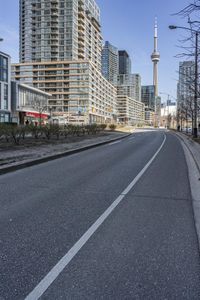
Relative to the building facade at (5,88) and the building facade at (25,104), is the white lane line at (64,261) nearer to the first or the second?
the building facade at (25,104)

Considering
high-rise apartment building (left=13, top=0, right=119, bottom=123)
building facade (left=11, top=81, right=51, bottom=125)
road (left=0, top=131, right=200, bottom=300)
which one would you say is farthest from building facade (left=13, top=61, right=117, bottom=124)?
road (left=0, top=131, right=200, bottom=300)

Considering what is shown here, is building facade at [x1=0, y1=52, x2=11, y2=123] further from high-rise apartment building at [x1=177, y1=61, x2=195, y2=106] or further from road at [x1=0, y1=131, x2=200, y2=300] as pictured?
road at [x1=0, y1=131, x2=200, y2=300]

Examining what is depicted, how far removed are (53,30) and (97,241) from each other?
147942 millimetres

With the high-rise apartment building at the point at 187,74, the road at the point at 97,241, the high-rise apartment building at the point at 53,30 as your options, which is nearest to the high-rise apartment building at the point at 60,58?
the high-rise apartment building at the point at 53,30

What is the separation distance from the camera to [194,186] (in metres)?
8.45

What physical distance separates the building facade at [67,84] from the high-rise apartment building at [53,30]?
6.09 meters

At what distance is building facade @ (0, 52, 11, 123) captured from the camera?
2532 inches

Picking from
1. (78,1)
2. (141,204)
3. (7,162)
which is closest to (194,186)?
(141,204)

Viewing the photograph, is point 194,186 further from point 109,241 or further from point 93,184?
point 109,241

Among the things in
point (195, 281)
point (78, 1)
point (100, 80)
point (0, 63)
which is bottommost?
point (195, 281)

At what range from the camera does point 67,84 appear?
135250mm

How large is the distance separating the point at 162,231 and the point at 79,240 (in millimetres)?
1396

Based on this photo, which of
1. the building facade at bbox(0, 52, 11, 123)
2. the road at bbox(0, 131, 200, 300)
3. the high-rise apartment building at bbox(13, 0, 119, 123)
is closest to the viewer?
the road at bbox(0, 131, 200, 300)

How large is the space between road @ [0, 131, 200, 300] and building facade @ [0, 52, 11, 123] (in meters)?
59.9
